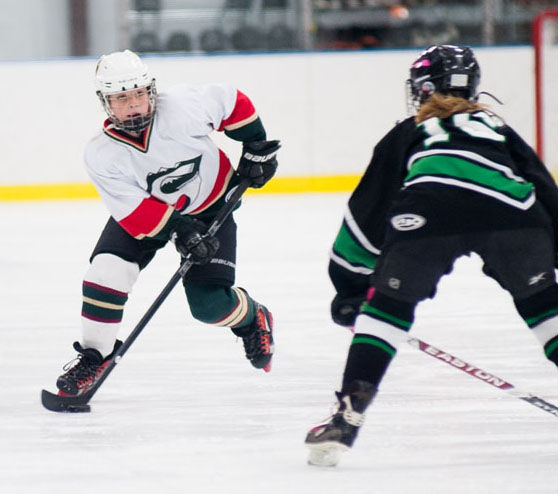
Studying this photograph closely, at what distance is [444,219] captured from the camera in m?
1.86

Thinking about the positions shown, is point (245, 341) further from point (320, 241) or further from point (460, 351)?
point (320, 241)

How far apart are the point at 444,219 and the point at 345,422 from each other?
0.38 meters

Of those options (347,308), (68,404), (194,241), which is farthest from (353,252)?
(68,404)

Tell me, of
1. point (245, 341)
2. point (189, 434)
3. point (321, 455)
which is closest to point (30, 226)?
point (245, 341)

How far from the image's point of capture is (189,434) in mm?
2223

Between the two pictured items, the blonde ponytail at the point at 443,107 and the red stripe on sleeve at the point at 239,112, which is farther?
the red stripe on sleeve at the point at 239,112

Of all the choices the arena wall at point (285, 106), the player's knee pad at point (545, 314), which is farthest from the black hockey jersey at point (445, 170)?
the arena wall at point (285, 106)

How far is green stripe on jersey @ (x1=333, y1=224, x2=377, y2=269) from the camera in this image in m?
2.00

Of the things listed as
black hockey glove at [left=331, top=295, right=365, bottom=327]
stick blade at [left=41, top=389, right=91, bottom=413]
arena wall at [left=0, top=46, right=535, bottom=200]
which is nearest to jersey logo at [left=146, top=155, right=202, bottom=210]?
stick blade at [left=41, top=389, right=91, bottom=413]

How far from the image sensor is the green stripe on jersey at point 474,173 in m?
1.86

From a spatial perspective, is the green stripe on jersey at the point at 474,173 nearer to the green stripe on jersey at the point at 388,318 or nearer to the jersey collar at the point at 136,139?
the green stripe on jersey at the point at 388,318

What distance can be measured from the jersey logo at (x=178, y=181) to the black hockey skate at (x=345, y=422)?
828 millimetres

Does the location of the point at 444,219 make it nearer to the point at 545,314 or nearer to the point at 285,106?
the point at 545,314

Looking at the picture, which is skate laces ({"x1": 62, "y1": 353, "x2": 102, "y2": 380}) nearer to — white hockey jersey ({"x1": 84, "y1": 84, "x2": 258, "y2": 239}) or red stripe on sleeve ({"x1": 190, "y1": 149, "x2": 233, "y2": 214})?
white hockey jersey ({"x1": 84, "y1": 84, "x2": 258, "y2": 239})
